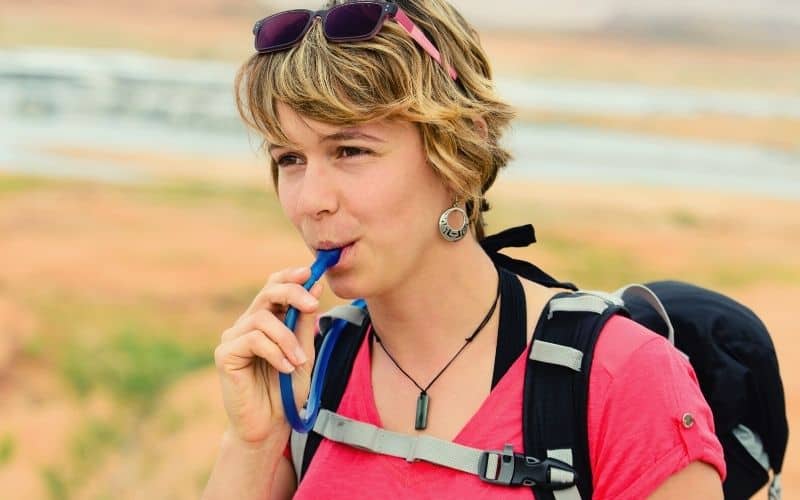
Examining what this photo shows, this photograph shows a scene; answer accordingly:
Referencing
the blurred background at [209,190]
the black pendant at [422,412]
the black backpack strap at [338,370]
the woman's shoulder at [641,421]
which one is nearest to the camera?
the woman's shoulder at [641,421]

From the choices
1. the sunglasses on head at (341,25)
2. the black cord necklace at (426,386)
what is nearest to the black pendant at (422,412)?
the black cord necklace at (426,386)

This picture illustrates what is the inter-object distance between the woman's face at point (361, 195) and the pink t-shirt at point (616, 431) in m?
0.28

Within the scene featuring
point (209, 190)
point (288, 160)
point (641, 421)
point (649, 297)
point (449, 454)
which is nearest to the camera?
point (641, 421)

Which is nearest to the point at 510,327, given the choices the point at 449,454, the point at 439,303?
the point at 439,303

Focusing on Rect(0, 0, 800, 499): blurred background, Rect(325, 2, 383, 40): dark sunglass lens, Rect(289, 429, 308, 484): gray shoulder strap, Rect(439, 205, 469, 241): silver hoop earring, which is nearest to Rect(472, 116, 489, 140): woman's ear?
Rect(439, 205, 469, 241): silver hoop earring

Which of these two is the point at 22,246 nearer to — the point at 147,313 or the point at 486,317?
the point at 147,313

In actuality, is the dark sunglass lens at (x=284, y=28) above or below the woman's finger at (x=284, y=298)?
above

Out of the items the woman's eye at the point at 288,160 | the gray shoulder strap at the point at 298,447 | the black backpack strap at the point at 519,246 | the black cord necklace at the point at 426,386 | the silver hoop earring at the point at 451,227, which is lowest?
the gray shoulder strap at the point at 298,447

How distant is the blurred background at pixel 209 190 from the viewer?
23.3 ft

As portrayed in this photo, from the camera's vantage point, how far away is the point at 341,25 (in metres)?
1.81

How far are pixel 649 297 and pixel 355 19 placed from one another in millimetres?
721

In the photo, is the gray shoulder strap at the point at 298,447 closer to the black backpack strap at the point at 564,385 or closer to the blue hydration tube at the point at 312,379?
the blue hydration tube at the point at 312,379

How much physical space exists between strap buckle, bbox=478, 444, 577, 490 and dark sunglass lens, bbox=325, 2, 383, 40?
27.6 inches

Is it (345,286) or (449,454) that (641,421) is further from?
(345,286)
